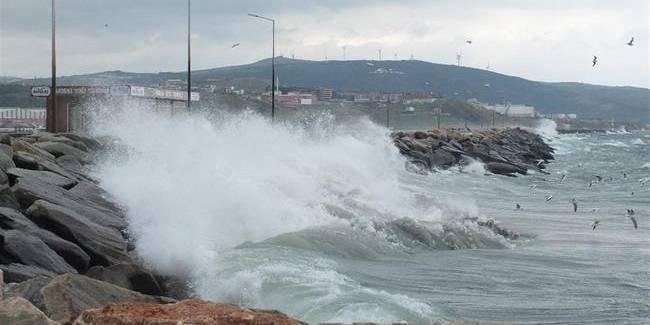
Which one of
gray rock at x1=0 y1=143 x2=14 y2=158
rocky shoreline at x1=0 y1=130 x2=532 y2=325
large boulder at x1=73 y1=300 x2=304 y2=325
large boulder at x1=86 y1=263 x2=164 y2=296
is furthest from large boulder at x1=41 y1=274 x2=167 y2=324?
gray rock at x1=0 y1=143 x2=14 y2=158

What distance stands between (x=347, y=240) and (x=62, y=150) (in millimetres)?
7413

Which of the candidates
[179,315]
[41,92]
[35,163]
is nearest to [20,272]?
[179,315]

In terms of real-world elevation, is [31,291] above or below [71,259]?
above

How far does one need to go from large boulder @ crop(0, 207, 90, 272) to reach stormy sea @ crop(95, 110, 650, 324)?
1.33m

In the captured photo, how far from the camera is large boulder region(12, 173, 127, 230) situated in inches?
455

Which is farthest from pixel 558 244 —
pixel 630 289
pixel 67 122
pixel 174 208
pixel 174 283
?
pixel 67 122

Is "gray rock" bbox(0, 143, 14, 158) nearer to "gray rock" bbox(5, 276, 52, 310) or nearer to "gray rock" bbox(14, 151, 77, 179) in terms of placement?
"gray rock" bbox(14, 151, 77, 179)

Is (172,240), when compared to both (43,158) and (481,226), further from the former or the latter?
(481,226)

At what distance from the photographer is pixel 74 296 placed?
6441mm

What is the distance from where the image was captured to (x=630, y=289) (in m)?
11.8

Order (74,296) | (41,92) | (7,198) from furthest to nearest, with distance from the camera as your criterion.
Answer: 1. (41,92)
2. (7,198)
3. (74,296)

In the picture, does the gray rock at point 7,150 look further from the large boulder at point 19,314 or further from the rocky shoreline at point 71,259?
the large boulder at point 19,314

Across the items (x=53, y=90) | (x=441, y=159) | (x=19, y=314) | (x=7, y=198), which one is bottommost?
(x=441, y=159)

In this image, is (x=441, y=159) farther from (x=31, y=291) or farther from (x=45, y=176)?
(x=31, y=291)
